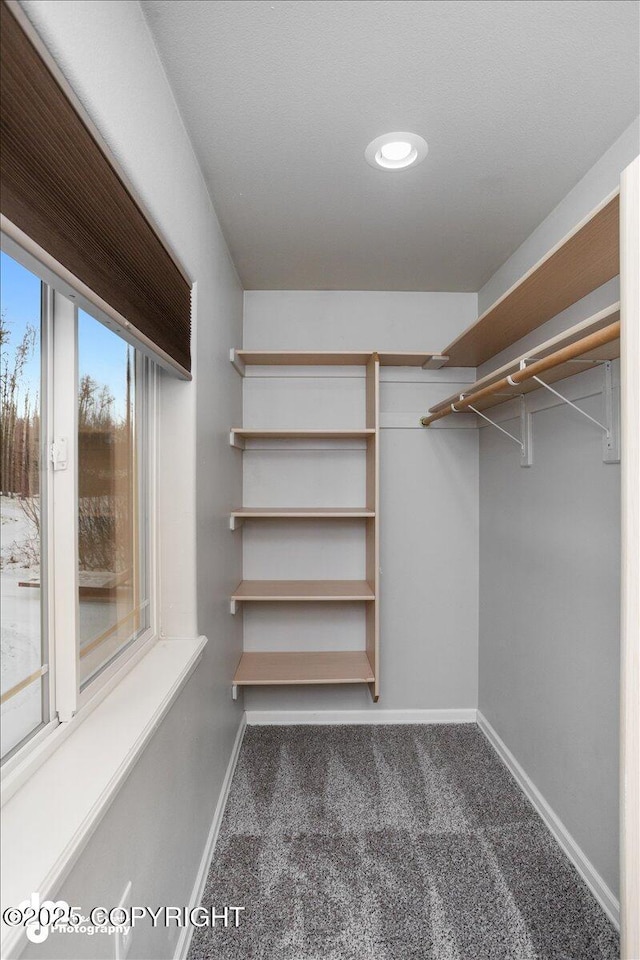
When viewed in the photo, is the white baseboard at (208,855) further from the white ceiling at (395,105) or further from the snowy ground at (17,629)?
the white ceiling at (395,105)

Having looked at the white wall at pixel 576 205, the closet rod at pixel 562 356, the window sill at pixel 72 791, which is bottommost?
the window sill at pixel 72 791

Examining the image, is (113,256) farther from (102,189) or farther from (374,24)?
(374,24)

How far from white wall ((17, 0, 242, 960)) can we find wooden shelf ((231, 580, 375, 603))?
17cm

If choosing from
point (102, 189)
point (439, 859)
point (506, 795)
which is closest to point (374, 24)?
point (102, 189)

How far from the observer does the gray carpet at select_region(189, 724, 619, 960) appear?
1474 millimetres

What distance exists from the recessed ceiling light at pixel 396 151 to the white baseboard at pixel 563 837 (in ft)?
8.02

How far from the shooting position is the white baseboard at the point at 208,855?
1.42 metres

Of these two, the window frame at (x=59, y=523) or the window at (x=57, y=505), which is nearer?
the window at (x=57, y=505)

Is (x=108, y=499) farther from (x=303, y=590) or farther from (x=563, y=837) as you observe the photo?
(x=563, y=837)

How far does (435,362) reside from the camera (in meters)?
2.64

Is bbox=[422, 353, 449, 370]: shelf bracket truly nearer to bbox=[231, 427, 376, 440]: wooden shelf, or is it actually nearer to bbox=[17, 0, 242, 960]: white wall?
bbox=[231, 427, 376, 440]: wooden shelf

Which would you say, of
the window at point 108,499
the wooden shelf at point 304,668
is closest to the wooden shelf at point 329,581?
the wooden shelf at point 304,668

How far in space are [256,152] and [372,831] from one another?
98.8 inches

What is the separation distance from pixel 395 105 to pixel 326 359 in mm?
1302
